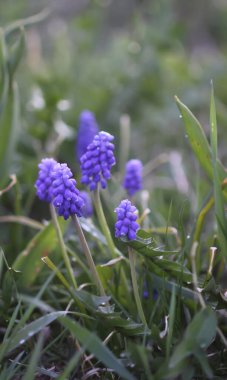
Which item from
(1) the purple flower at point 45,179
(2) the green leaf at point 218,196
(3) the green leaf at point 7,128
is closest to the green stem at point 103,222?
(1) the purple flower at point 45,179

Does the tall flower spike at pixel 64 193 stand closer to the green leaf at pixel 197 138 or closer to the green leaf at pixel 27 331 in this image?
the green leaf at pixel 27 331

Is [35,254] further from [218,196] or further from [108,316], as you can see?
[218,196]

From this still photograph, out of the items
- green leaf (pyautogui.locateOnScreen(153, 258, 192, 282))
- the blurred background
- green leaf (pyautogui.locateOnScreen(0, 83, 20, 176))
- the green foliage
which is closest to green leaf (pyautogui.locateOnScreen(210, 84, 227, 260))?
the green foliage

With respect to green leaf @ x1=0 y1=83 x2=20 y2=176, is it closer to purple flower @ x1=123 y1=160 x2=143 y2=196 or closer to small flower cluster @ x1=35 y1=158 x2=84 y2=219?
purple flower @ x1=123 y1=160 x2=143 y2=196

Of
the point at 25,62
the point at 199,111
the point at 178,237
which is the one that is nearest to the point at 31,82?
the point at 25,62

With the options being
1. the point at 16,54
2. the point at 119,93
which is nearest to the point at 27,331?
the point at 16,54

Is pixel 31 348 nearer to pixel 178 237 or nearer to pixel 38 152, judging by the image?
pixel 178 237
